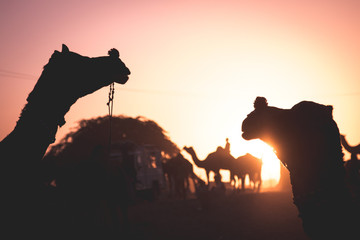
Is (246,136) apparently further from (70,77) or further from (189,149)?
(189,149)

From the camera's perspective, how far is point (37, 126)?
3895 millimetres

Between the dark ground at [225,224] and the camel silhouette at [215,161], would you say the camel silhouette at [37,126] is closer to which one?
the dark ground at [225,224]

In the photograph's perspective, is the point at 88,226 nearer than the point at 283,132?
No

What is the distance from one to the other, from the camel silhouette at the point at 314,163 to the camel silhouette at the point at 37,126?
2137 mm

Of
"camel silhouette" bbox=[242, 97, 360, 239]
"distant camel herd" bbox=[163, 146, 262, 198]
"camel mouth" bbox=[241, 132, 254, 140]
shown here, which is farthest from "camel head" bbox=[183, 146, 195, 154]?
"camel silhouette" bbox=[242, 97, 360, 239]

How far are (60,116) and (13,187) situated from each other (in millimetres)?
911

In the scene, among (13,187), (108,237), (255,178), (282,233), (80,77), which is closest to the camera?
(13,187)

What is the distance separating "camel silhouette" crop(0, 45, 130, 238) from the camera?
3.79m

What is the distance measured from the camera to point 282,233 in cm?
912

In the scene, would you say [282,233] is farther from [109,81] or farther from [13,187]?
[13,187]

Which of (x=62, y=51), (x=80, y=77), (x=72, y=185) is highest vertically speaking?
(x=62, y=51)

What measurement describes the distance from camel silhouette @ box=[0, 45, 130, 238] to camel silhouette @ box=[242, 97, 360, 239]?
7.01 ft

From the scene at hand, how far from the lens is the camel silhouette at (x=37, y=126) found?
379cm

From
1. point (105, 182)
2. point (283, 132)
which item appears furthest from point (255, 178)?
point (283, 132)
